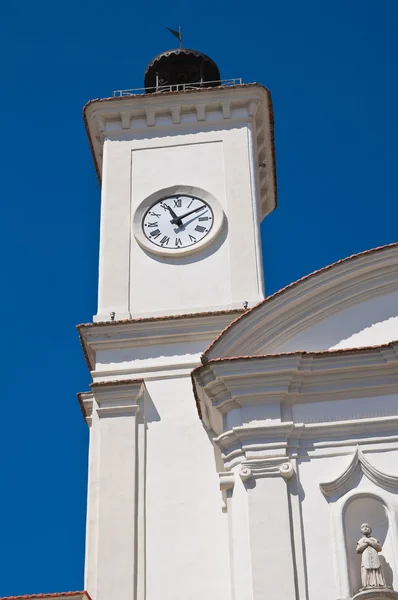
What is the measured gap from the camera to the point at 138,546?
1825cm

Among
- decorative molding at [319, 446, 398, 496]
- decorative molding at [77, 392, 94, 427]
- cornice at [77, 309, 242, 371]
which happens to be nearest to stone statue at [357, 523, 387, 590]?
decorative molding at [319, 446, 398, 496]

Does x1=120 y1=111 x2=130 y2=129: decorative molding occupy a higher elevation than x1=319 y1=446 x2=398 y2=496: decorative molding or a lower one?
higher

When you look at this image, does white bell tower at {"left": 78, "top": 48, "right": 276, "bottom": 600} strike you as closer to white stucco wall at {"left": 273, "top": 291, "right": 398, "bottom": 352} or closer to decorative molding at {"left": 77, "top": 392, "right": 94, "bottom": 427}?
decorative molding at {"left": 77, "top": 392, "right": 94, "bottom": 427}

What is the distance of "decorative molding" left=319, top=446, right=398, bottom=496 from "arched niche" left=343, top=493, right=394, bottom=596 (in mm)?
224

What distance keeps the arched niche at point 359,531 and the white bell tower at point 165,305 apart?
6.40ft

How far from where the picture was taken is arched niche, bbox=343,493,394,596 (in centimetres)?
1614

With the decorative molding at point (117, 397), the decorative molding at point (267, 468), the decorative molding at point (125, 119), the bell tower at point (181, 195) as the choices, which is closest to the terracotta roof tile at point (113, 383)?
the decorative molding at point (117, 397)

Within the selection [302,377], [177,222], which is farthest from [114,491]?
[177,222]

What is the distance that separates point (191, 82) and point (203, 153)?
433 centimetres

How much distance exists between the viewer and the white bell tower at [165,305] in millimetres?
18250

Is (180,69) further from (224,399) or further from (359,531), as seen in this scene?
(359,531)

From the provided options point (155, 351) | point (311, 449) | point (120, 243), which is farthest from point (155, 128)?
point (311, 449)

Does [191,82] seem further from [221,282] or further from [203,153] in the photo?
[221,282]

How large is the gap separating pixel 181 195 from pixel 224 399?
21.2 feet
